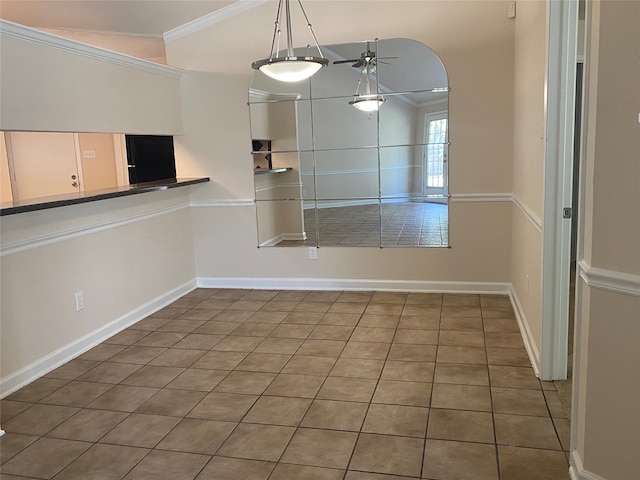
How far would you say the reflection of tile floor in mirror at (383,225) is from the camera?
14.9 ft

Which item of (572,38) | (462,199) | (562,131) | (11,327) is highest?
(572,38)

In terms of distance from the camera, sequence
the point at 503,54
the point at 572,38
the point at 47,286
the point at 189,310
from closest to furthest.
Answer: the point at 572,38 < the point at 47,286 < the point at 503,54 < the point at 189,310

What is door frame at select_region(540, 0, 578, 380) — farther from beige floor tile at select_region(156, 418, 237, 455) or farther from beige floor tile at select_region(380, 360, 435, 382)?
beige floor tile at select_region(156, 418, 237, 455)

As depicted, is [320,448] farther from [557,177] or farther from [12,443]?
[557,177]

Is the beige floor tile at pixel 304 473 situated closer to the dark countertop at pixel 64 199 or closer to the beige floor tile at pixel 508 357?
the beige floor tile at pixel 508 357

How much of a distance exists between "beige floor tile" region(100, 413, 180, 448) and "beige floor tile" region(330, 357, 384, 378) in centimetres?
97

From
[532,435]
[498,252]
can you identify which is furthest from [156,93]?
[532,435]

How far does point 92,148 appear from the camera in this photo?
6652mm

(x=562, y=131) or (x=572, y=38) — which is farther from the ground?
(x=572, y=38)

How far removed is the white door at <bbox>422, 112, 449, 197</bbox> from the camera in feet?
14.4

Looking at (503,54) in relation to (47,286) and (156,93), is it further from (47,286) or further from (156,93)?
(47,286)

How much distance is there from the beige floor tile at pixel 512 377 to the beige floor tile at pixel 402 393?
0.38 metres

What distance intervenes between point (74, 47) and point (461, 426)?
128 inches

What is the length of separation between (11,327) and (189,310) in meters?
1.58
